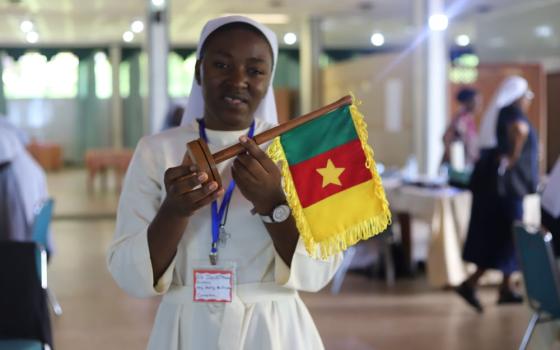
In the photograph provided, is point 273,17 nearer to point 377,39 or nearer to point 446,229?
point 377,39

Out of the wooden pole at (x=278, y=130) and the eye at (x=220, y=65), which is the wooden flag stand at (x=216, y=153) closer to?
the wooden pole at (x=278, y=130)

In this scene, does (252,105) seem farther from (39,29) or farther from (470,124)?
(39,29)

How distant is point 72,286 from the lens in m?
6.75

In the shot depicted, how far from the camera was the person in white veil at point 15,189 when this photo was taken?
4.81 metres

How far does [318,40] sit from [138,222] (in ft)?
41.0

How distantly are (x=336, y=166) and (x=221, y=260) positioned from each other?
26cm

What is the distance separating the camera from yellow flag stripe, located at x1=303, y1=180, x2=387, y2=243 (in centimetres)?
A: 143

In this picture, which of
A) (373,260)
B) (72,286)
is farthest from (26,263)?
(373,260)

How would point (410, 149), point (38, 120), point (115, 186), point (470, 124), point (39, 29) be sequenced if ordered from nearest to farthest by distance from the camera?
point (470, 124) → point (410, 149) → point (39, 29) → point (115, 186) → point (38, 120)

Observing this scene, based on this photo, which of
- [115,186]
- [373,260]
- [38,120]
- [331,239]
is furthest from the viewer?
[38,120]

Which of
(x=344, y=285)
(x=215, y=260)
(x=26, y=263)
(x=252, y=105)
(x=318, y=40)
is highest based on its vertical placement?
(x=318, y=40)

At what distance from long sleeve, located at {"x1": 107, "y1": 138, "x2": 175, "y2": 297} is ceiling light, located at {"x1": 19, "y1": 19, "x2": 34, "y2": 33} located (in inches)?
454

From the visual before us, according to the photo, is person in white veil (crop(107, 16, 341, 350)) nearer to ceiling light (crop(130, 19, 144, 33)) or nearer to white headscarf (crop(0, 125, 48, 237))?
white headscarf (crop(0, 125, 48, 237))

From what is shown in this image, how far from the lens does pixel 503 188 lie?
19.1 ft
